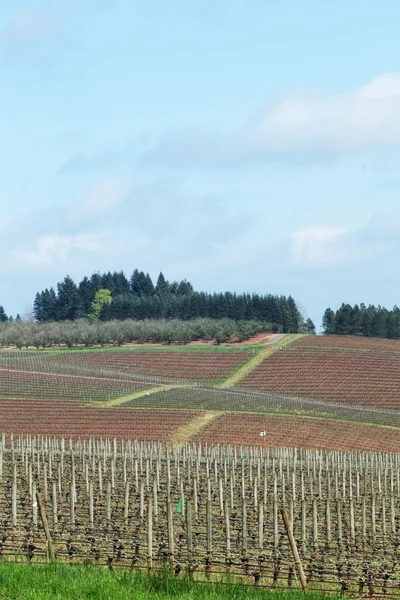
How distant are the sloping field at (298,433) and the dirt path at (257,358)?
57.2ft

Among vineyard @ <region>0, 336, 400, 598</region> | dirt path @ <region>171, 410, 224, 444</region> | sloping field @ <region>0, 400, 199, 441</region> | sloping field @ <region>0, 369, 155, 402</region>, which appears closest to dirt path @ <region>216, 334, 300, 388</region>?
vineyard @ <region>0, 336, 400, 598</region>

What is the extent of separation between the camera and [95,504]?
82.9 feet

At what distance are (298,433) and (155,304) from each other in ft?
281

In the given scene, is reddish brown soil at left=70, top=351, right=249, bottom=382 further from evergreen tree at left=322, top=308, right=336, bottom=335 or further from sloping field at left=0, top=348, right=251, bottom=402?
evergreen tree at left=322, top=308, right=336, bottom=335

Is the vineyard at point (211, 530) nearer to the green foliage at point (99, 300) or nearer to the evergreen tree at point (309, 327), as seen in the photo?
the evergreen tree at point (309, 327)

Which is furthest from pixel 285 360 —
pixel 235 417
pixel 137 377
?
pixel 235 417

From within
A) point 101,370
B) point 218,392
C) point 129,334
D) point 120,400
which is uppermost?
point 129,334

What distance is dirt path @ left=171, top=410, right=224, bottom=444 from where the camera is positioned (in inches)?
1854

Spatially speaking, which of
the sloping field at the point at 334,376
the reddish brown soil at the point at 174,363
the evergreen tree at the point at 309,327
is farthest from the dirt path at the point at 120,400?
the evergreen tree at the point at 309,327

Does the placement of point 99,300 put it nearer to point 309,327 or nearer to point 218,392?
point 309,327

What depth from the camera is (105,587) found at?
11.5 metres

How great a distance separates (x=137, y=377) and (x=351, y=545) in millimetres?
56885

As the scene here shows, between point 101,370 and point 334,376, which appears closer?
point 334,376

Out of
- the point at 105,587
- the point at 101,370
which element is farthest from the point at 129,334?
the point at 105,587
